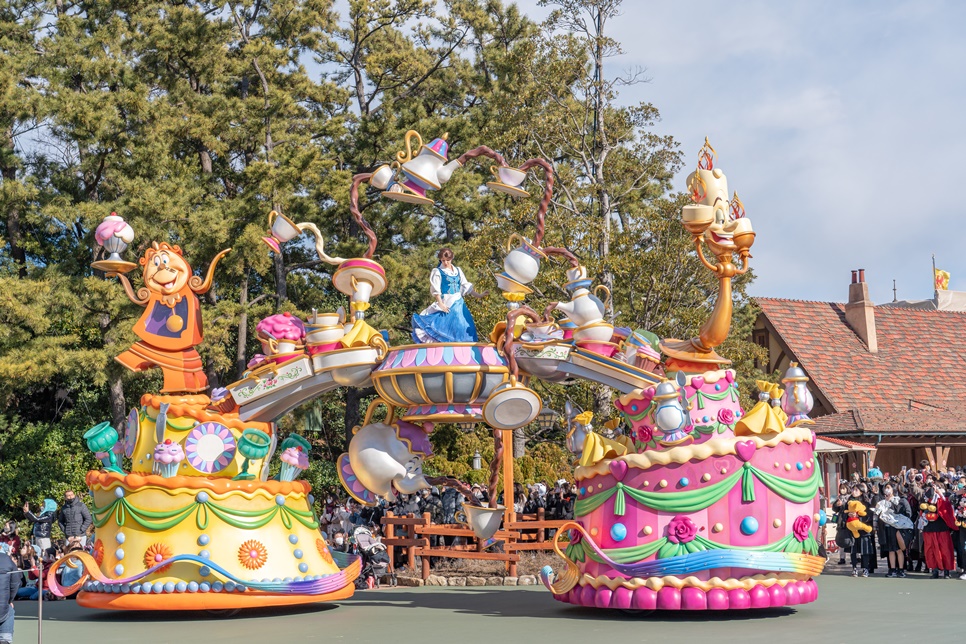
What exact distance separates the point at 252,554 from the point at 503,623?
291cm

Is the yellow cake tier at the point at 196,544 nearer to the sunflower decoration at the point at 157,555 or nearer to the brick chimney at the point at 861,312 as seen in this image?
the sunflower decoration at the point at 157,555

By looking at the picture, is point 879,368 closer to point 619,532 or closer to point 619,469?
point 619,469

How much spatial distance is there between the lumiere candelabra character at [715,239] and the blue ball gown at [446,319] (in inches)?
88.9

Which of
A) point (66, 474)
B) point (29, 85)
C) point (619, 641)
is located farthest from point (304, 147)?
point (619, 641)

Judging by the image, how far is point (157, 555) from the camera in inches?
507

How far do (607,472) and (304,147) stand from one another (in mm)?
14326

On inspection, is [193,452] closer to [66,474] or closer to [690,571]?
[690,571]

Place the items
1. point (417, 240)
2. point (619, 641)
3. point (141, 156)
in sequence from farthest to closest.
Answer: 1. point (417, 240)
2. point (141, 156)
3. point (619, 641)

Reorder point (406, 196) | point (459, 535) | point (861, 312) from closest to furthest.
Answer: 1. point (406, 196)
2. point (459, 535)
3. point (861, 312)

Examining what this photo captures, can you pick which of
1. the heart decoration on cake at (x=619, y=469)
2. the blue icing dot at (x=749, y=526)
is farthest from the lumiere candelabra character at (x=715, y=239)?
the blue icing dot at (x=749, y=526)

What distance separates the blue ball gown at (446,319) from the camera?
1340 cm

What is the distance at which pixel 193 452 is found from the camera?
13.3 metres

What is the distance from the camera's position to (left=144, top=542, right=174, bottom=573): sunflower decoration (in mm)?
12867

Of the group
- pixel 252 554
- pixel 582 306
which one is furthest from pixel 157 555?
pixel 582 306
